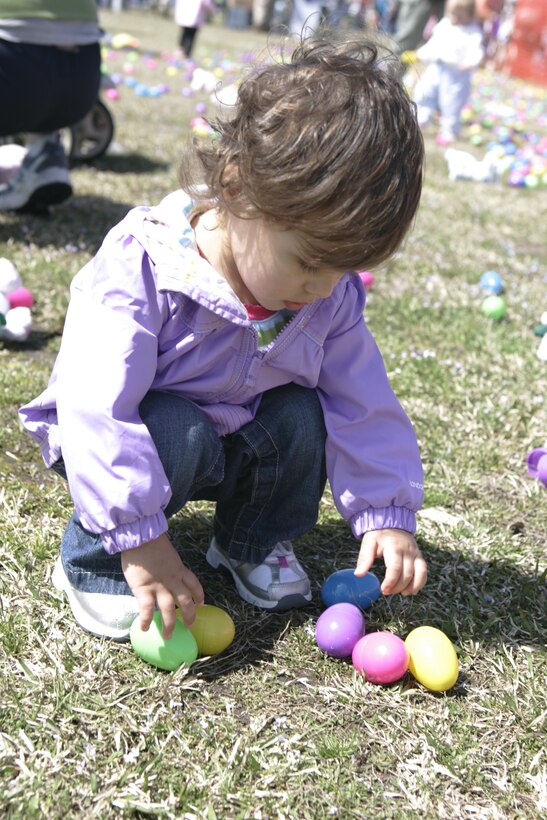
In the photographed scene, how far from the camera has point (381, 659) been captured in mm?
2061

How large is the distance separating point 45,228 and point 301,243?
323 cm

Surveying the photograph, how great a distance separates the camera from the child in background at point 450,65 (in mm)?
10023

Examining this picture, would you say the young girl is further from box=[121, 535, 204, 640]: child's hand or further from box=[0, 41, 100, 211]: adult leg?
box=[0, 41, 100, 211]: adult leg

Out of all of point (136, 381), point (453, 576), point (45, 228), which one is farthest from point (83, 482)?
point (45, 228)

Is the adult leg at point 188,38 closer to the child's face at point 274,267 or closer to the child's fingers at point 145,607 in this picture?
the child's face at point 274,267

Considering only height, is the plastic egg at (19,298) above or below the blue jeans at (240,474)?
below

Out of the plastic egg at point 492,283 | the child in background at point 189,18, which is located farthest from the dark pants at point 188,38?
the plastic egg at point 492,283

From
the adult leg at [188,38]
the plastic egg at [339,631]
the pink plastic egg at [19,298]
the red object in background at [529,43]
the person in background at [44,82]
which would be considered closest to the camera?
the plastic egg at [339,631]

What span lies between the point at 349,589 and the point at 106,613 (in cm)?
60

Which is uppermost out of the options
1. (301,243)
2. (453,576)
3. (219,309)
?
(301,243)

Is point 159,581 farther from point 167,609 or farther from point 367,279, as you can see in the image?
point 367,279

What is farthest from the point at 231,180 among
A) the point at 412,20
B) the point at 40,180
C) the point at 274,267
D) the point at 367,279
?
the point at 412,20

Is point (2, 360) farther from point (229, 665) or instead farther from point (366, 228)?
point (366, 228)

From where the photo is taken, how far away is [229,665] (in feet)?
6.92
